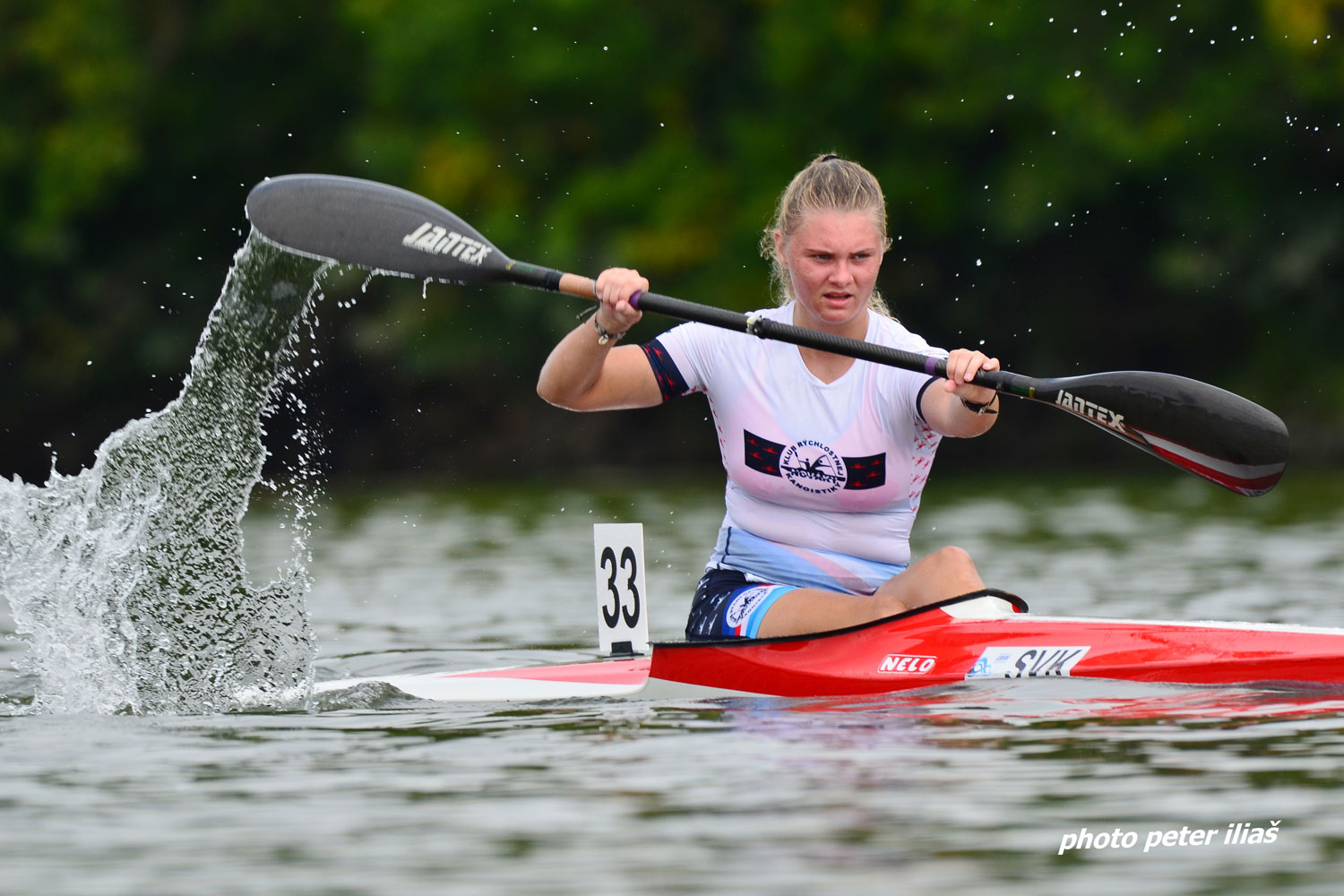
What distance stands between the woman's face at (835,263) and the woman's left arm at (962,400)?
33 centimetres

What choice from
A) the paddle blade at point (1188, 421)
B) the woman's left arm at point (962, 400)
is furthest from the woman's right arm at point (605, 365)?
the paddle blade at point (1188, 421)

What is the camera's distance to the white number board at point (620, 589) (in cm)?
612

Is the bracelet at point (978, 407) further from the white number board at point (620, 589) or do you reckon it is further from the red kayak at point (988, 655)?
the white number board at point (620, 589)

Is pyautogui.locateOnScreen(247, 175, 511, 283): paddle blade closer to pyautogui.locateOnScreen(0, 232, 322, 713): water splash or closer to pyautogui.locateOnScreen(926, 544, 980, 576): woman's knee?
pyautogui.locateOnScreen(0, 232, 322, 713): water splash

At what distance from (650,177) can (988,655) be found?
17.5 meters

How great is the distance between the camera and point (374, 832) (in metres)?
3.76

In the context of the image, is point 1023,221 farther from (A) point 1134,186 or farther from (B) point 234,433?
(B) point 234,433

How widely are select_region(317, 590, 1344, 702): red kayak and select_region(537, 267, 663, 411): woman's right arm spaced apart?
718 mm

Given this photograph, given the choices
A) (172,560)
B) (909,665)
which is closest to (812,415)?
(909,665)

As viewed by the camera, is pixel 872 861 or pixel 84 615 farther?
pixel 84 615

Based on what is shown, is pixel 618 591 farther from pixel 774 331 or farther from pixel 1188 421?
pixel 1188 421

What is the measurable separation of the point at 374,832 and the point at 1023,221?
53.9ft

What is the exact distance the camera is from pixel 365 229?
6.09 metres

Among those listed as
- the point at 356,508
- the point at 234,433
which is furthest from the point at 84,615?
the point at 356,508
